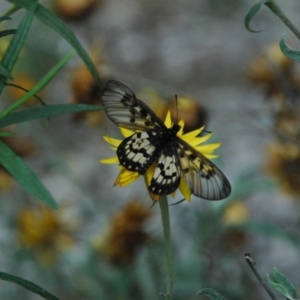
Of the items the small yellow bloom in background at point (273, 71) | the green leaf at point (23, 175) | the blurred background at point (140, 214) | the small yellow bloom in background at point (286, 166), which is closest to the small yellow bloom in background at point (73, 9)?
the blurred background at point (140, 214)

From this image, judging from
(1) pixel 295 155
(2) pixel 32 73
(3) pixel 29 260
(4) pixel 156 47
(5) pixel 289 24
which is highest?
(4) pixel 156 47

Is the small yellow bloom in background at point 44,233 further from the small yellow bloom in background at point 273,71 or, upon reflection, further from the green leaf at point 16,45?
the green leaf at point 16,45

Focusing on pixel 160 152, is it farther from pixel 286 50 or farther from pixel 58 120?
pixel 58 120

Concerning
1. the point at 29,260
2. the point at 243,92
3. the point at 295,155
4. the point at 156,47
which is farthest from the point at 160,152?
the point at 156,47

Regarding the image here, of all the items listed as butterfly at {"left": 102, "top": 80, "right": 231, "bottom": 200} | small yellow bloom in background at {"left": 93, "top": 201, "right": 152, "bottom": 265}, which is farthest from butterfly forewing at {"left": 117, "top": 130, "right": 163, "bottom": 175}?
small yellow bloom in background at {"left": 93, "top": 201, "right": 152, "bottom": 265}

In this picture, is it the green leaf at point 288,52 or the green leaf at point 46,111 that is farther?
the green leaf at point 288,52

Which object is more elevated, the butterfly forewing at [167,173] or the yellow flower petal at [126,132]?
the yellow flower petal at [126,132]

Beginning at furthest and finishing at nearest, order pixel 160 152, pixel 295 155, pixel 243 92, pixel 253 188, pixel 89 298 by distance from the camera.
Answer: pixel 243 92 → pixel 89 298 → pixel 253 188 → pixel 295 155 → pixel 160 152

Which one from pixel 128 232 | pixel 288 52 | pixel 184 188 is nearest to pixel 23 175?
pixel 184 188

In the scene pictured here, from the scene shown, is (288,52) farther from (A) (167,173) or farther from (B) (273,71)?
(B) (273,71)
